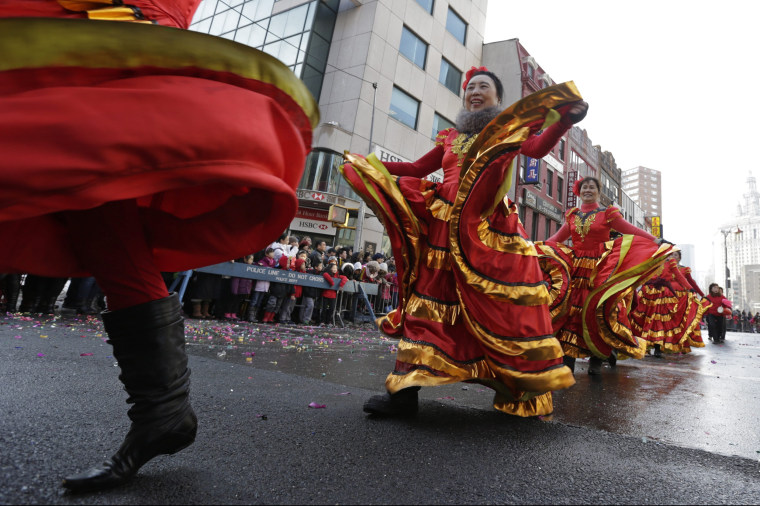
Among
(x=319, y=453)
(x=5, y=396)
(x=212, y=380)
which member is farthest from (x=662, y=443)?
(x=5, y=396)

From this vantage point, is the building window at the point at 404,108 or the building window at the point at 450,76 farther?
the building window at the point at 450,76

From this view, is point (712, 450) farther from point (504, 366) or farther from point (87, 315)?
point (87, 315)

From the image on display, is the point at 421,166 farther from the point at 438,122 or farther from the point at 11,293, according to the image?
the point at 438,122

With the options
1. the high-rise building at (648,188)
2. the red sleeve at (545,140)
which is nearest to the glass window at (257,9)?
the red sleeve at (545,140)

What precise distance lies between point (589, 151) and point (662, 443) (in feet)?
121

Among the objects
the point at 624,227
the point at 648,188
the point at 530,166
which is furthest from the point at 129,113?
the point at 648,188

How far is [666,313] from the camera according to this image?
26.6 ft

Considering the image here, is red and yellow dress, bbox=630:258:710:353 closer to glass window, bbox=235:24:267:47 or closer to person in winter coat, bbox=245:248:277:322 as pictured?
person in winter coat, bbox=245:248:277:322

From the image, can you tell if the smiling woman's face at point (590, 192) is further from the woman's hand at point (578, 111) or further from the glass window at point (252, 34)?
the glass window at point (252, 34)

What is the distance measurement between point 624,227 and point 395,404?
3.49m

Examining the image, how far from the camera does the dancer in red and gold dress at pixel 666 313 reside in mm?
7906

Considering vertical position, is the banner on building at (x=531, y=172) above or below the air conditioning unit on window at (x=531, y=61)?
below

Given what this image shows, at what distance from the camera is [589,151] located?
3422 centimetres

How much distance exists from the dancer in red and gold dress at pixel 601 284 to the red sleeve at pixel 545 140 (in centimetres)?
213
